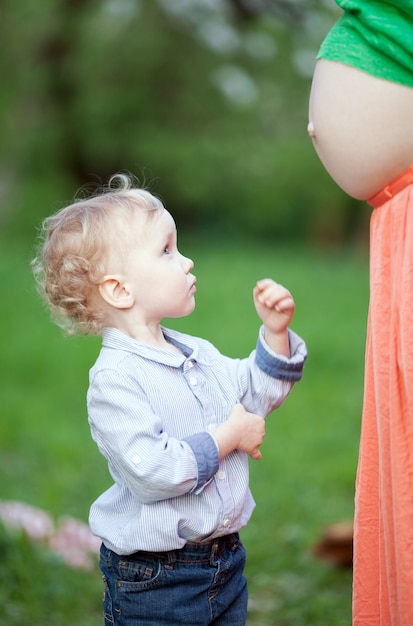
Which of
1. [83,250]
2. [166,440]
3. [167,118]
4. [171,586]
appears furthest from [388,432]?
[167,118]

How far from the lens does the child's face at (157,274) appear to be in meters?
1.88

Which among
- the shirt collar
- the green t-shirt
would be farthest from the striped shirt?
the green t-shirt

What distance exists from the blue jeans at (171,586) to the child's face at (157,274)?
535mm

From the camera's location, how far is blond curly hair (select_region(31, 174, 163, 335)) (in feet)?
6.22

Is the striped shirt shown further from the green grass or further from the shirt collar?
the green grass

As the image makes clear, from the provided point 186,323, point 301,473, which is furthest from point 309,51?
point 301,473

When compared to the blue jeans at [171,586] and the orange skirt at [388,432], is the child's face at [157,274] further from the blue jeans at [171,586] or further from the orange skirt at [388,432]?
the blue jeans at [171,586]

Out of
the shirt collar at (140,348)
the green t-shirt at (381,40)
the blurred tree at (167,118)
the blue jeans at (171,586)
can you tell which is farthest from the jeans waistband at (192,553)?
the blurred tree at (167,118)

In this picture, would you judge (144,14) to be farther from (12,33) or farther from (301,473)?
(301,473)

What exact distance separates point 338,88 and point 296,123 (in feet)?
49.4

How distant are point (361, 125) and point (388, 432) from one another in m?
0.64

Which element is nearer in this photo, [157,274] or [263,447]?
[157,274]

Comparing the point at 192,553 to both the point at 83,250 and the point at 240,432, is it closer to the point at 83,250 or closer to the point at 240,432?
the point at 240,432

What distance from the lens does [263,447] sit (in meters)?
5.43
